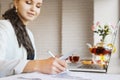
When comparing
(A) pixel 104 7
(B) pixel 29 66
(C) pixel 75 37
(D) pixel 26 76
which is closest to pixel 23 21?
(B) pixel 29 66

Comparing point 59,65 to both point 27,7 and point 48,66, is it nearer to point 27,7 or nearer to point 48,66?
point 48,66

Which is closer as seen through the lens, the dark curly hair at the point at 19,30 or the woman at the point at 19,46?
the woman at the point at 19,46

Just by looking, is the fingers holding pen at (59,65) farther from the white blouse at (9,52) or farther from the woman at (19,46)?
→ the white blouse at (9,52)

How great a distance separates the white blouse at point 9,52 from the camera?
1.10 m

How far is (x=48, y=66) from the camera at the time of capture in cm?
106

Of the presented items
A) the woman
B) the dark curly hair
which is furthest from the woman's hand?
the dark curly hair

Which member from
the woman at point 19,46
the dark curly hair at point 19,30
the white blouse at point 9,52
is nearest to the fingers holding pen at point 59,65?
the woman at point 19,46

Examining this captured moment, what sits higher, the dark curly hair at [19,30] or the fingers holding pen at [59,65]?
the dark curly hair at [19,30]

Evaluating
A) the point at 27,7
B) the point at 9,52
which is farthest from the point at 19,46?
the point at 27,7

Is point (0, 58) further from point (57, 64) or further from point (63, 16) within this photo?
point (63, 16)

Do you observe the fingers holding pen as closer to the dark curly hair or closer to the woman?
the woman

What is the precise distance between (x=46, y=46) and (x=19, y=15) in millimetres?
3643

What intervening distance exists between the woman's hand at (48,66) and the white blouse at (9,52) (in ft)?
0.11

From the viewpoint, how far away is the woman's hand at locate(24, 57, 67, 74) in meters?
1.06
